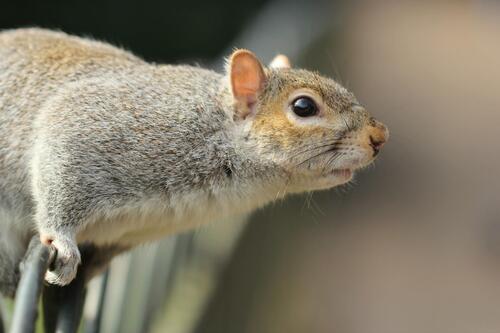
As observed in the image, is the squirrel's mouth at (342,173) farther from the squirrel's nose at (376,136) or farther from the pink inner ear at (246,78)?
the pink inner ear at (246,78)

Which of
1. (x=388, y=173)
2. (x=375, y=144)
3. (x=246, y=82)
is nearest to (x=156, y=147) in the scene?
(x=246, y=82)

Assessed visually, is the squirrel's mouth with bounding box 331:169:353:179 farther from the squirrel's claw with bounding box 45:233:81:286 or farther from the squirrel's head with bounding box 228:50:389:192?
the squirrel's claw with bounding box 45:233:81:286

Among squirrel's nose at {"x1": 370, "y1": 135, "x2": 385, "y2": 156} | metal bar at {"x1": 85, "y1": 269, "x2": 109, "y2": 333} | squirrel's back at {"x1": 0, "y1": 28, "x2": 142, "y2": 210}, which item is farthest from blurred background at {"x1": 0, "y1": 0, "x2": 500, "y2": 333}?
squirrel's nose at {"x1": 370, "y1": 135, "x2": 385, "y2": 156}

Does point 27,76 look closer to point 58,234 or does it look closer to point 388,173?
point 58,234

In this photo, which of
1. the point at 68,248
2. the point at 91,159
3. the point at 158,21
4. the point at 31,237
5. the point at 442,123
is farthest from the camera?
the point at 442,123

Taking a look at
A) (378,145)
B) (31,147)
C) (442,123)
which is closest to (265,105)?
(378,145)

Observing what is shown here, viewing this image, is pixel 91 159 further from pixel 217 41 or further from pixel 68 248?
pixel 217 41
